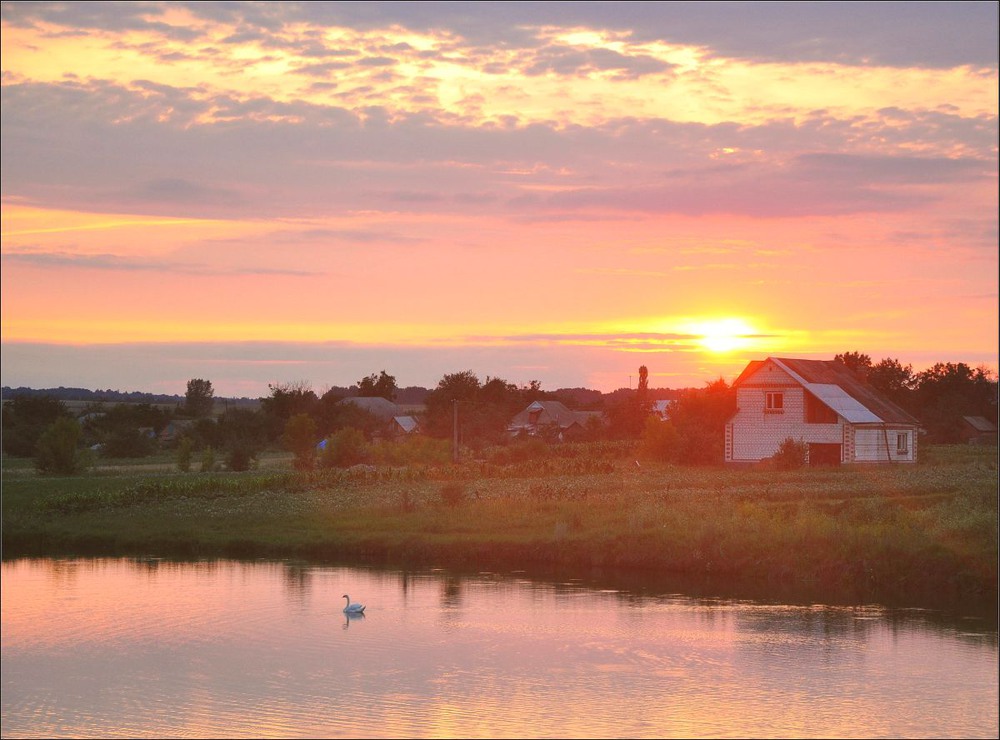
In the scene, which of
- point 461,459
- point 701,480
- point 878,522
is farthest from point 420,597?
point 461,459

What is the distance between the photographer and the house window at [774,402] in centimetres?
6406

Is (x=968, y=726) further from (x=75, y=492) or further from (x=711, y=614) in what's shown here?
(x=75, y=492)

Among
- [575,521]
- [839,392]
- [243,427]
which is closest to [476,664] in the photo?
[575,521]

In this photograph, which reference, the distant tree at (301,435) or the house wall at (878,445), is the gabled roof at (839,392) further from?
the distant tree at (301,435)

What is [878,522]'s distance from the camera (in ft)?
110

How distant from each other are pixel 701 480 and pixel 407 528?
17701 millimetres

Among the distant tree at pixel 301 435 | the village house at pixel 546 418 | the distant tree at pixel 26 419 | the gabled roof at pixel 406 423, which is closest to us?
the distant tree at pixel 301 435

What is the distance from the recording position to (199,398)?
157 m

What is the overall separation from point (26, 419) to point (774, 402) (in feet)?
211

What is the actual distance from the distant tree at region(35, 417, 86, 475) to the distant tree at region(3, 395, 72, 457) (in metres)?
28.5

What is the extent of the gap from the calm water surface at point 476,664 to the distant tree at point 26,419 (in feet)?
209

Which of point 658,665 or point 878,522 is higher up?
point 878,522

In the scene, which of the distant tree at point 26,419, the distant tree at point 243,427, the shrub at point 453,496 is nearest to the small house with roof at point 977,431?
the distant tree at point 243,427

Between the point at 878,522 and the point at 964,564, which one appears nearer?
the point at 964,564
